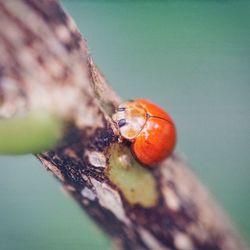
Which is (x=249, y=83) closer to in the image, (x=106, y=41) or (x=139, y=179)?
(x=106, y=41)

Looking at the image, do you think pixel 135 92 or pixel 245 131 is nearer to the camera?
pixel 245 131

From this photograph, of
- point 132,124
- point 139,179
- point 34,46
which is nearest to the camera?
point 34,46

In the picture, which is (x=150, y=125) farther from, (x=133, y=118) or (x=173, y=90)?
(x=173, y=90)

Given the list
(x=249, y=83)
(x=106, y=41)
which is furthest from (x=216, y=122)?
(x=106, y=41)

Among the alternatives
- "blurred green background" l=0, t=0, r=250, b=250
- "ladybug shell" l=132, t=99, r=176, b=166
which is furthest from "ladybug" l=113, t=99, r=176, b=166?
"blurred green background" l=0, t=0, r=250, b=250

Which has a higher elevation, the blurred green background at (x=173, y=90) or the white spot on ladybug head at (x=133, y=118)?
the blurred green background at (x=173, y=90)

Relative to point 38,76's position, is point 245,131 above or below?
above

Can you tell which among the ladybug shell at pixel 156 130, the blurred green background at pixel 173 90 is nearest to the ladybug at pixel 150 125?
the ladybug shell at pixel 156 130

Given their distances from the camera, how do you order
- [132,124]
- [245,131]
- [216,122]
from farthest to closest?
[216,122] → [245,131] → [132,124]

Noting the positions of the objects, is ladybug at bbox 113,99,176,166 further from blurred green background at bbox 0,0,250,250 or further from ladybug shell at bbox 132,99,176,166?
blurred green background at bbox 0,0,250,250

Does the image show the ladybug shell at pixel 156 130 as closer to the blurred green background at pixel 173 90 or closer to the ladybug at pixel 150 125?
the ladybug at pixel 150 125
